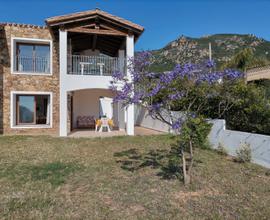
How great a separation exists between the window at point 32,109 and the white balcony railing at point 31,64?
1.61 m

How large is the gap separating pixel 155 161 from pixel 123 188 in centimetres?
254

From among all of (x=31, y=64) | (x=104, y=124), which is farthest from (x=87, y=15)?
(x=104, y=124)

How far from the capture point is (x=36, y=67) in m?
14.3

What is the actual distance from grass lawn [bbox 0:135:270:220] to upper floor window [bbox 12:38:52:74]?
725 centimetres

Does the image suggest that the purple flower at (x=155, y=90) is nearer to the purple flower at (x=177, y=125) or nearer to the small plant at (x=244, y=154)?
the purple flower at (x=177, y=125)

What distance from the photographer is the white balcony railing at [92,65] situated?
13.9m

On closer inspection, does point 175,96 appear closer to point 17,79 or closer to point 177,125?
point 177,125

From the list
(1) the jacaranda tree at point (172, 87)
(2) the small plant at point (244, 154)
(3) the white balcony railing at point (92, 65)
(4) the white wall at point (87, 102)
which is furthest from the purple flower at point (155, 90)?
(4) the white wall at point (87, 102)

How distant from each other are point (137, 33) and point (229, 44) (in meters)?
44.8

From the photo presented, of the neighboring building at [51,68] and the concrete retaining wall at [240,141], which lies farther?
the neighboring building at [51,68]

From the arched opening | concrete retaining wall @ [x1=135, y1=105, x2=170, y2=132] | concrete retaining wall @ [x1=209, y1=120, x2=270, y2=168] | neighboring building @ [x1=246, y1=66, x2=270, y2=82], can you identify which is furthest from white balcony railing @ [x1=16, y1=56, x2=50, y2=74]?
neighboring building @ [x1=246, y1=66, x2=270, y2=82]

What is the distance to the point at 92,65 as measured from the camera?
13969 millimetres

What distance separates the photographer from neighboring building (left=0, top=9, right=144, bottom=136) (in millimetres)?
12797

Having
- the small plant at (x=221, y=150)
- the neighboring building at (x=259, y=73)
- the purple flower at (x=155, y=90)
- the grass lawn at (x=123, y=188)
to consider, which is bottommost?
the grass lawn at (x=123, y=188)
